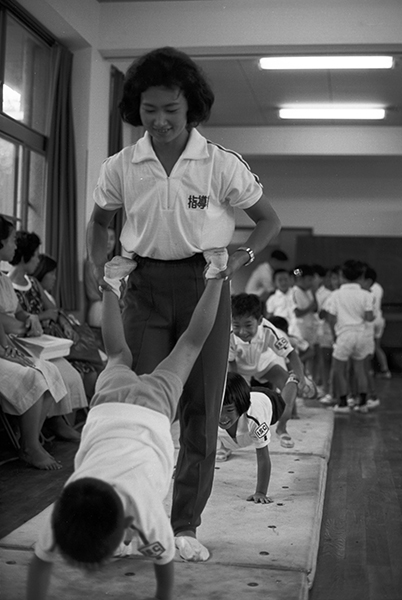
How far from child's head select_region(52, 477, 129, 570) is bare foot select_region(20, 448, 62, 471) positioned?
214 centimetres

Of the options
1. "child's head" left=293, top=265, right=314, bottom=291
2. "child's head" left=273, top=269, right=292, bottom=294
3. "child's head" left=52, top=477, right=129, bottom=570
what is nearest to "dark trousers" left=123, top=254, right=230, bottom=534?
"child's head" left=52, top=477, right=129, bottom=570

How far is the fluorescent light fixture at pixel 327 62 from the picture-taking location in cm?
591

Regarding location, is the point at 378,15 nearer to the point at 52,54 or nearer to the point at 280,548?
the point at 52,54

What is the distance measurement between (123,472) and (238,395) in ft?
4.52

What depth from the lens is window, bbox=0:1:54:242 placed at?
493 cm

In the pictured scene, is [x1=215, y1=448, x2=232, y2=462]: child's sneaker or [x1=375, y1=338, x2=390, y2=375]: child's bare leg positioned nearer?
[x1=215, y1=448, x2=232, y2=462]: child's sneaker

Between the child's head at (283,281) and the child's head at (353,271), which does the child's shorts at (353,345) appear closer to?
the child's head at (353,271)

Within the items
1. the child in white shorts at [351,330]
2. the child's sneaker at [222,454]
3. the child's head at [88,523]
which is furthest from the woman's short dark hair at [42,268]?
the child's head at [88,523]

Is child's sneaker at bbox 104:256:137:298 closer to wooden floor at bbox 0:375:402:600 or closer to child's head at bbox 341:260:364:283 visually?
wooden floor at bbox 0:375:402:600

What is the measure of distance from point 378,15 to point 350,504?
346 cm

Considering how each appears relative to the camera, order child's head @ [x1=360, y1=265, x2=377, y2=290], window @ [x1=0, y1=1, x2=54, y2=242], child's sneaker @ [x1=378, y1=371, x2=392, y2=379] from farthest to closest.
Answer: child's sneaker @ [x1=378, y1=371, x2=392, y2=379] → child's head @ [x1=360, y1=265, x2=377, y2=290] → window @ [x1=0, y1=1, x2=54, y2=242]

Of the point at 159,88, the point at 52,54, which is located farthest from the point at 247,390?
the point at 52,54

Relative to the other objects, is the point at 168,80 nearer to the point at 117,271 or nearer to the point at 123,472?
the point at 117,271

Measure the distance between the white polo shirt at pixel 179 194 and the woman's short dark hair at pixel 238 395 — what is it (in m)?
0.92
